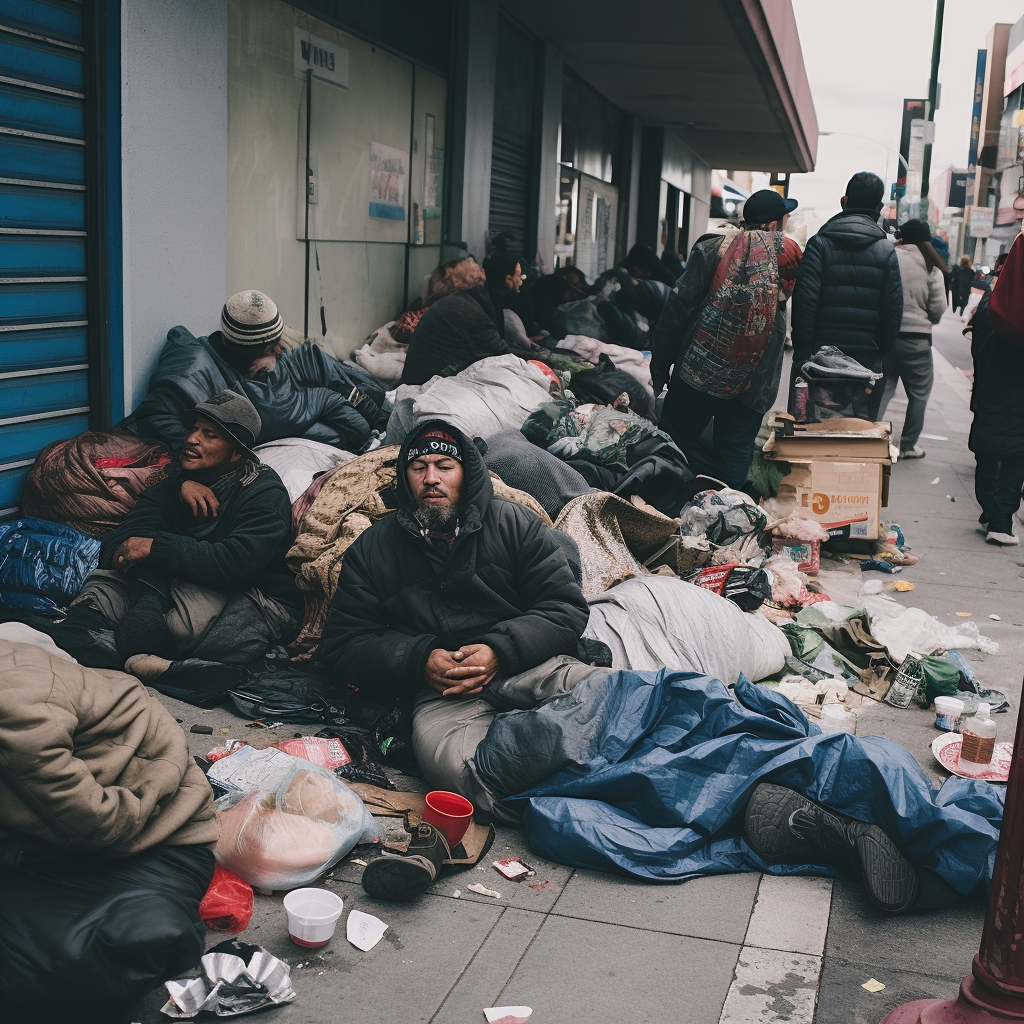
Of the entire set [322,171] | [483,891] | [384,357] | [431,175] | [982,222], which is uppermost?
[982,222]

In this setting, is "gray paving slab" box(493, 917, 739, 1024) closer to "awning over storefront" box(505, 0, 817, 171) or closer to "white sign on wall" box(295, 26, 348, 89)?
"white sign on wall" box(295, 26, 348, 89)

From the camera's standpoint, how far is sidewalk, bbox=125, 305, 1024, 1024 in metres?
2.83

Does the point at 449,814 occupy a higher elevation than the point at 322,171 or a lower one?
lower

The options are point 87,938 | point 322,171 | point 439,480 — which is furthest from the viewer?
point 322,171

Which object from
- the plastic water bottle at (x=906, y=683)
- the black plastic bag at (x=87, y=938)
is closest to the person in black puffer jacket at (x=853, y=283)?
the plastic water bottle at (x=906, y=683)

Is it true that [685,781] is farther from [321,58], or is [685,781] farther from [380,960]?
[321,58]

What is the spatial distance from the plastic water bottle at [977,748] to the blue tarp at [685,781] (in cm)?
62

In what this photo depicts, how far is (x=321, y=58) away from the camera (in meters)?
8.11

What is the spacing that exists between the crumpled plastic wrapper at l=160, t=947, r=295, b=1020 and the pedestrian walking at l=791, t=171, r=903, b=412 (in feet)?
21.1

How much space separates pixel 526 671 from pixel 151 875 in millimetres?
1593

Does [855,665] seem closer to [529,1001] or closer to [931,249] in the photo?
[529,1001]

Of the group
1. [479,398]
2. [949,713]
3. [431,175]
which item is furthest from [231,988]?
[431,175]

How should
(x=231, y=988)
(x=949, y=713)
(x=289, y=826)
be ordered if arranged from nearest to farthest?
(x=231, y=988) < (x=289, y=826) < (x=949, y=713)

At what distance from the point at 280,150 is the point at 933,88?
77.7 ft
